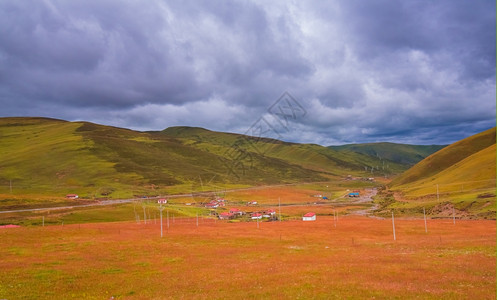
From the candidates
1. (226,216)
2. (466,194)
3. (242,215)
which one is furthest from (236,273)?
(466,194)

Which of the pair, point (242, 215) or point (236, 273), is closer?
point (236, 273)

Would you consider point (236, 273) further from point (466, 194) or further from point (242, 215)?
point (466, 194)

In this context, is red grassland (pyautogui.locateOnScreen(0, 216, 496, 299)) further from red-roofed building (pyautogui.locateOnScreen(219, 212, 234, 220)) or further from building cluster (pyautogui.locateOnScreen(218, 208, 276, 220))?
red-roofed building (pyautogui.locateOnScreen(219, 212, 234, 220))

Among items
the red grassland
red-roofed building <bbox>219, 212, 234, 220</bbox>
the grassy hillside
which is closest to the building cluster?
red-roofed building <bbox>219, 212, 234, 220</bbox>

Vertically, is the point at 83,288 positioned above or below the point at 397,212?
above

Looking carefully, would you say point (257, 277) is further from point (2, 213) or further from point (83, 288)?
point (2, 213)

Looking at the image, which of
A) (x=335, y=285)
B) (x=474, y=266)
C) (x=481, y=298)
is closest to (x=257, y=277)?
(x=335, y=285)

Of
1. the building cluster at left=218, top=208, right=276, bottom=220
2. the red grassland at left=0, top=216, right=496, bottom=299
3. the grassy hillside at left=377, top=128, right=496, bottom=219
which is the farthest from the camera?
the building cluster at left=218, top=208, right=276, bottom=220

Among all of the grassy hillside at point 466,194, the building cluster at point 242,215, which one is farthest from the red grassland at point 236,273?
the building cluster at point 242,215

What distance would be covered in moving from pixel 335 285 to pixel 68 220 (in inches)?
4438

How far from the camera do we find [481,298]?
21.8m

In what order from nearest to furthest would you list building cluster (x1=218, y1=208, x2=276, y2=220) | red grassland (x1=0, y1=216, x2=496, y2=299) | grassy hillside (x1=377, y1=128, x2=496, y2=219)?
red grassland (x1=0, y1=216, x2=496, y2=299) → grassy hillside (x1=377, y1=128, x2=496, y2=219) → building cluster (x1=218, y1=208, x2=276, y2=220)

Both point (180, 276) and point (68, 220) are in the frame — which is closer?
point (180, 276)

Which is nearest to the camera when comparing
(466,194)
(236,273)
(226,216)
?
(236,273)
